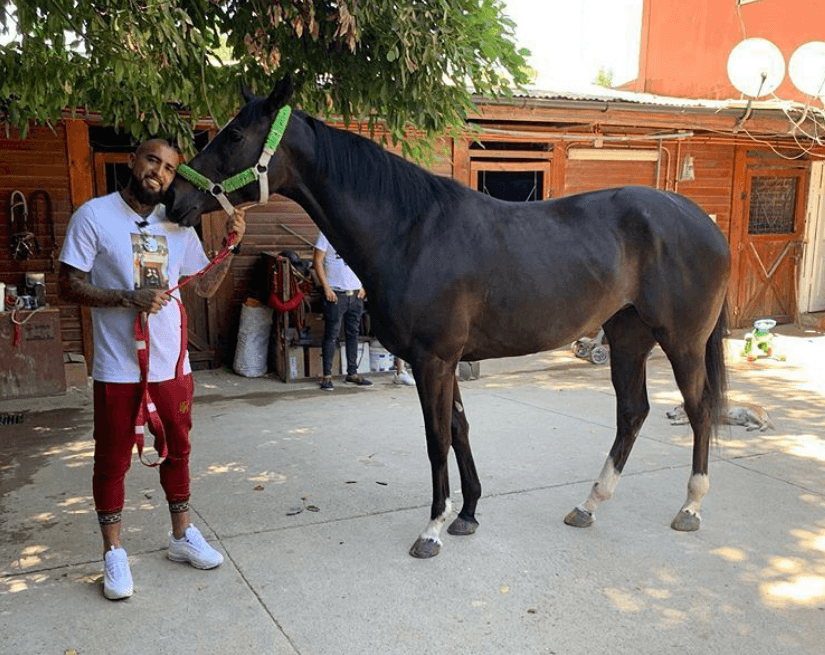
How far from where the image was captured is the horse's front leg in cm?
304

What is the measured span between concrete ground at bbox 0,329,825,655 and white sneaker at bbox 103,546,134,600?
5 centimetres

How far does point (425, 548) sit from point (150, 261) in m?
1.71

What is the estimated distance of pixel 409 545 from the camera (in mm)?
3242

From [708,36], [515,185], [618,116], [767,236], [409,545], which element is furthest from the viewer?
[708,36]

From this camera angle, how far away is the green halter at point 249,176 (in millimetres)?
2693

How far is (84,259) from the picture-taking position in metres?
2.60

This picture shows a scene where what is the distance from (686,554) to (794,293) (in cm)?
895

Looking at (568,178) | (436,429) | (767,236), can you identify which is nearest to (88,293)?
(436,429)

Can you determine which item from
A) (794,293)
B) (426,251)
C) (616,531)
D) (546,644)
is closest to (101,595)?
(546,644)

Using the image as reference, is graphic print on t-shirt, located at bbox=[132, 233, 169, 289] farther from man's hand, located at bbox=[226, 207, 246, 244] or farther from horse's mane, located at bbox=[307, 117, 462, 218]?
horse's mane, located at bbox=[307, 117, 462, 218]

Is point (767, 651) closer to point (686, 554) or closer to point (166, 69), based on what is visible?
point (686, 554)

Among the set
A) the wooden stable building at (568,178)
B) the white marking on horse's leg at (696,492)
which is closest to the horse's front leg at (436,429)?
the white marking on horse's leg at (696,492)

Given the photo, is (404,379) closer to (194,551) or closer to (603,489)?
(603,489)

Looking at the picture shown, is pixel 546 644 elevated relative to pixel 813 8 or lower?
lower
